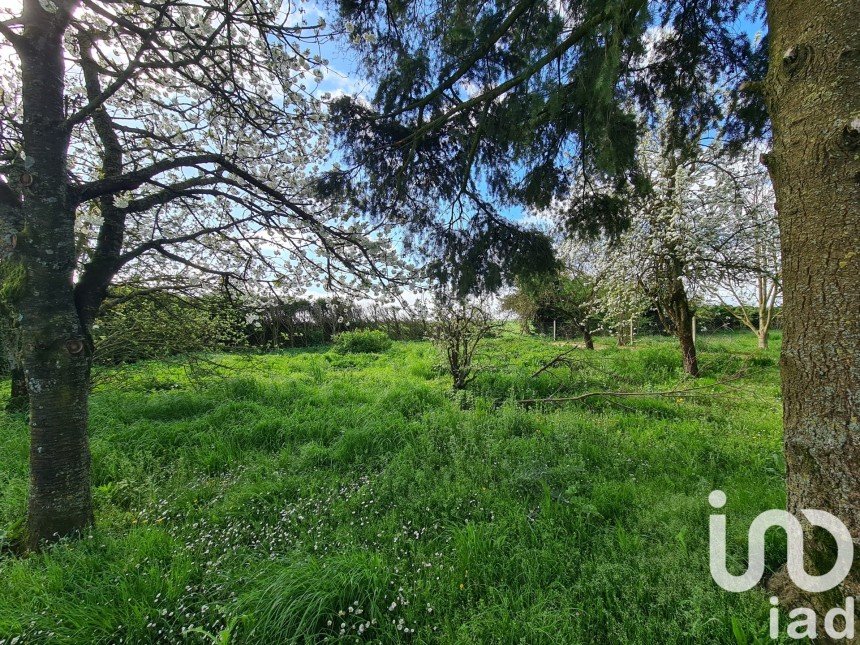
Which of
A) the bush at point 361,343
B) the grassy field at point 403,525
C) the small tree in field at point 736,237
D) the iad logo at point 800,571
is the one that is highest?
the small tree in field at point 736,237

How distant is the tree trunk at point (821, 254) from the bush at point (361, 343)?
417 inches

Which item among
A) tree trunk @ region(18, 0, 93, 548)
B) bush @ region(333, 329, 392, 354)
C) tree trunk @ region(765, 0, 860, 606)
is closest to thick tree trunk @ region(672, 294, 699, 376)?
tree trunk @ region(765, 0, 860, 606)

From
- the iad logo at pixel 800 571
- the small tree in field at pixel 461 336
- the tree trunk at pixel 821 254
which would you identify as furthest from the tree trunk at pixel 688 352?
the tree trunk at pixel 821 254

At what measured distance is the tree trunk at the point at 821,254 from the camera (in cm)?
139

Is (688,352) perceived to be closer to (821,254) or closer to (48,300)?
(821,254)

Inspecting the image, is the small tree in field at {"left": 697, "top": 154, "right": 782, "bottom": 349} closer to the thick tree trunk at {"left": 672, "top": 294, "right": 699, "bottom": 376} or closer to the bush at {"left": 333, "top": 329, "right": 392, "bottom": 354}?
the thick tree trunk at {"left": 672, "top": 294, "right": 699, "bottom": 376}

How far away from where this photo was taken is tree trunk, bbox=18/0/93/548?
7.18 feet

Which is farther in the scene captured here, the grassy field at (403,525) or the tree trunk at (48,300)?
the tree trunk at (48,300)

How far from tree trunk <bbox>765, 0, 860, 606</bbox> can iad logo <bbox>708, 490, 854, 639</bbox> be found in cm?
4

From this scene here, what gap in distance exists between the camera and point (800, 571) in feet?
5.02

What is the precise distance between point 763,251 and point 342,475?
9.39 m

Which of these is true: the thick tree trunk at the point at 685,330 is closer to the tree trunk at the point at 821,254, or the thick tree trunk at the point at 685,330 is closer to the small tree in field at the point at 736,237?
the small tree in field at the point at 736,237

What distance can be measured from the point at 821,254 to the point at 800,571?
1456mm

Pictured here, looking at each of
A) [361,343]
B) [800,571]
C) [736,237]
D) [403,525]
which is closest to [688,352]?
[736,237]
